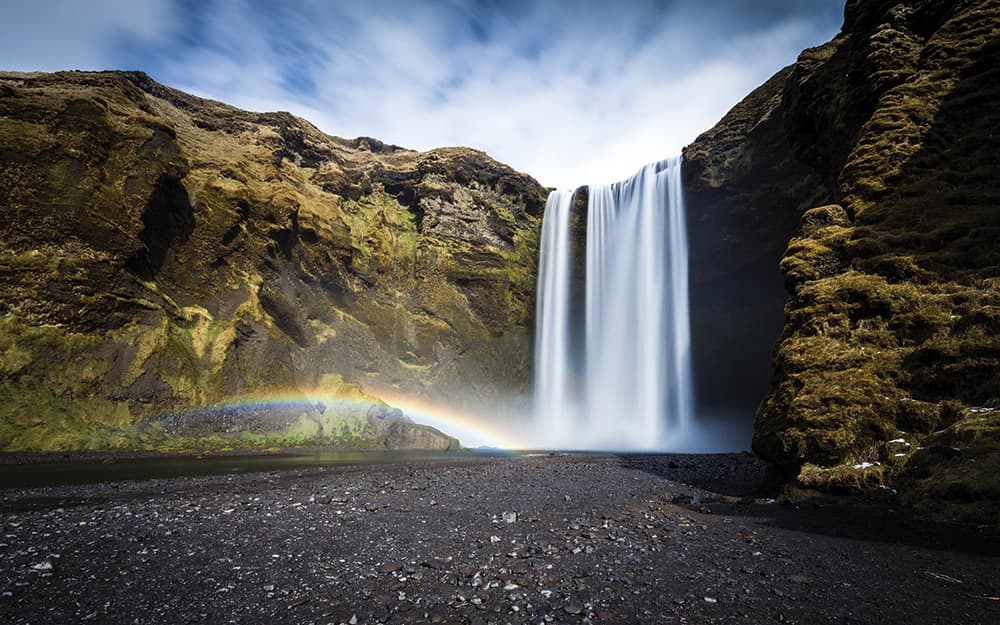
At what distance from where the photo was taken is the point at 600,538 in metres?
7.10

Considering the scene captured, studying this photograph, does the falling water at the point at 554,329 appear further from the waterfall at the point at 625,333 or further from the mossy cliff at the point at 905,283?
the mossy cliff at the point at 905,283

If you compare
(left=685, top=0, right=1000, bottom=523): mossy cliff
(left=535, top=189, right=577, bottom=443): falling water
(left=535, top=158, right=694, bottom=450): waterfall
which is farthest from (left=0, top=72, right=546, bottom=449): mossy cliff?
(left=685, top=0, right=1000, bottom=523): mossy cliff

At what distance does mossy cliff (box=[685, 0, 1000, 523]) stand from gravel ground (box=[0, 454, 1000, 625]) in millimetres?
1614

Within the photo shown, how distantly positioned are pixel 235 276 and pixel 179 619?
41.6 m

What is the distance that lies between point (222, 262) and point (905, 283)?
153 feet

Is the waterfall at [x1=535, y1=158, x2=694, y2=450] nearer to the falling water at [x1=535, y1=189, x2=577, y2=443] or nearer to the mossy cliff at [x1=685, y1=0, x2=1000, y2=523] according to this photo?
the falling water at [x1=535, y1=189, x2=577, y2=443]

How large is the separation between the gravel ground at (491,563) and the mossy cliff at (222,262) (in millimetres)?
23262

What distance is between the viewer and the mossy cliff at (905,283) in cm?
865

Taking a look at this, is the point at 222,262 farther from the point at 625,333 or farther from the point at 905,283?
the point at 905,283

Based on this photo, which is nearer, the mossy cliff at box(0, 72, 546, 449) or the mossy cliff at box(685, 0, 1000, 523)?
the mossy cliff at box(685, 0, 1000, 523)

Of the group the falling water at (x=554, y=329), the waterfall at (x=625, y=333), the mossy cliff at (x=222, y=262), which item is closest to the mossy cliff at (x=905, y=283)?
the waterfall at (x=625, y=333)

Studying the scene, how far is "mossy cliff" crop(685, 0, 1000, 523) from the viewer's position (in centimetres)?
865

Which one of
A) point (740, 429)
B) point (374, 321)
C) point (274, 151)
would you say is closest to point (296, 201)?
point (274, 151)

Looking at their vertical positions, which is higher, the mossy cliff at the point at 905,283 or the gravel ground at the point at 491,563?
Result: the mossy cliff at the point at 905,283
